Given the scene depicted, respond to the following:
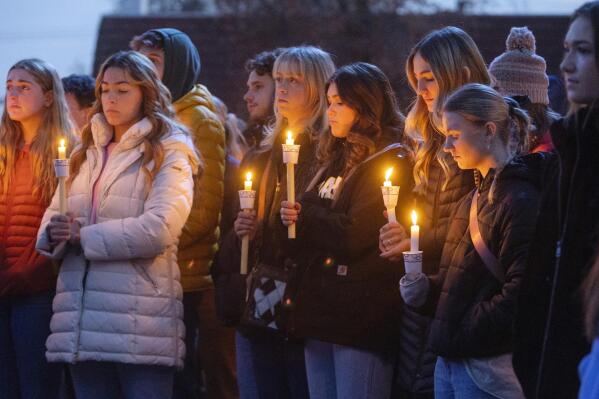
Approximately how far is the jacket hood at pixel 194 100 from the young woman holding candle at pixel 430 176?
2.08m

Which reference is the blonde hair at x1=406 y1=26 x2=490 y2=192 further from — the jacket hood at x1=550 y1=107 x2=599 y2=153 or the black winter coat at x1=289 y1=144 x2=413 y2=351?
the jacket hood at x1=550 y1=107 x2=599 y2=153

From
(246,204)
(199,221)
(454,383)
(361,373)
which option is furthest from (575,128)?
(199,221)

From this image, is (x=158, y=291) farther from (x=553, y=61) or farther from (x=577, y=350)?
(x=553, y=61)

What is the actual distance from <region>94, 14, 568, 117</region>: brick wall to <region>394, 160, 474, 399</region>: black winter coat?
979 centimetres

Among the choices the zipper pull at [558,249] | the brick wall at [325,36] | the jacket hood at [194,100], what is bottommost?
the zipper pull at [558,249]

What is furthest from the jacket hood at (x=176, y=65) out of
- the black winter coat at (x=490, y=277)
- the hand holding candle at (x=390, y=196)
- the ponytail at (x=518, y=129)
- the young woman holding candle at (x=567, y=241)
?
the young woman holding candle at (x=567, y=241)

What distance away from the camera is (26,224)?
6.49 metres

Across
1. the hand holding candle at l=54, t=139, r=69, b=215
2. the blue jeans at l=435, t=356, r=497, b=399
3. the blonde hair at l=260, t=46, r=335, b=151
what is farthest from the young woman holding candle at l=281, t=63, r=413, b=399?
the hand holding candle at l=54, t=139, r=69, b=215

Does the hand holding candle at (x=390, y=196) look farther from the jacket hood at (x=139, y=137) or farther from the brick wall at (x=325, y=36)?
the brick wall at (x=325, y=36)

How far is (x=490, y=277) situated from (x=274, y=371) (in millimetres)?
1791

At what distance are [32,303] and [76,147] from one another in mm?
885

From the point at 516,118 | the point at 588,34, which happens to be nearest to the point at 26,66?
the point at 516,118

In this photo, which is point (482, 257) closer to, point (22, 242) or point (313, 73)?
point (313, 73)

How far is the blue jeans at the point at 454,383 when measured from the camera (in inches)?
174
